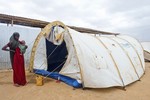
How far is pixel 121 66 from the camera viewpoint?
5828mm

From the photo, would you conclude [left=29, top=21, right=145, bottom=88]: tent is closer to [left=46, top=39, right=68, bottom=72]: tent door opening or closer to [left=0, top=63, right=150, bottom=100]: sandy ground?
[left=46, top=39, right=68, bottom=72]: tent door opening

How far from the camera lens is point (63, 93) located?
14.7 feet

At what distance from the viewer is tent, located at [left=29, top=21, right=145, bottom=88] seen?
4.89 metres

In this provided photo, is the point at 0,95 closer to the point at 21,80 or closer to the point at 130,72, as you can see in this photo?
the point at 21,80

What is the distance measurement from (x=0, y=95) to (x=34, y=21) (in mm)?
4511

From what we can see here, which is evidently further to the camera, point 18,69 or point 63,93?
point 18,69

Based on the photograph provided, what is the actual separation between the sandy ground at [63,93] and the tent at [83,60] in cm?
22

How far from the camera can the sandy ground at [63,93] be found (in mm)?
4227

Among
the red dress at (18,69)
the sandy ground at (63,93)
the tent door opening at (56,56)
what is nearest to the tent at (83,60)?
the tent door opening at (56,56)

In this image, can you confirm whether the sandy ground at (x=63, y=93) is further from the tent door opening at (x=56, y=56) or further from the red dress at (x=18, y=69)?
the tent door opening at (x=56, y=56)

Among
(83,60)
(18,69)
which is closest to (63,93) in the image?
(83,60)

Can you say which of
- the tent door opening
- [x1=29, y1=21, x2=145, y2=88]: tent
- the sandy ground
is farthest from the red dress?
the tent door opening

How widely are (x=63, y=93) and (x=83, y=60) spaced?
1.07 metres

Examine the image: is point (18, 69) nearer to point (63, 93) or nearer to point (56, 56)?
point (63, 93)
